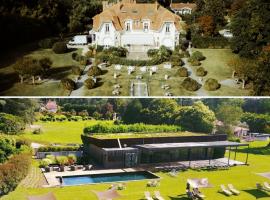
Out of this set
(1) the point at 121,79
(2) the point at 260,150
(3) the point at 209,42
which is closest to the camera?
(1) the point at 121,79

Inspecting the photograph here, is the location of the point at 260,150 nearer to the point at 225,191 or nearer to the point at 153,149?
the point at 225,191

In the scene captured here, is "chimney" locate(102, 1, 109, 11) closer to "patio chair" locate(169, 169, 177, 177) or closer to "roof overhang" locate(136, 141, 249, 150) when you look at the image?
"roof overhang" locate(136, 141, 249, 150)

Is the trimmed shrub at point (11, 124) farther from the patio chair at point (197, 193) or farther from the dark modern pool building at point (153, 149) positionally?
the patio chair at point (197, 193)

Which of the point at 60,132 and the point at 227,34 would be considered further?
the point at 227,34

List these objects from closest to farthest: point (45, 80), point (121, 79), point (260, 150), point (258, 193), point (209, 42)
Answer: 1. point (45, 80)
2. point (121, 79)
3. point (209, 42)
4. point (258, 193)
5. point (260, 150)

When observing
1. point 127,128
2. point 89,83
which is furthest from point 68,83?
point 127,128

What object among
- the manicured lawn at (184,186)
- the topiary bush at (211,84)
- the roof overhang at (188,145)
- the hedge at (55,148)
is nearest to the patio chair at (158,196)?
the manicured lawn at (184,186)

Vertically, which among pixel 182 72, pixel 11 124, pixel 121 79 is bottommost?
pixel 11 124
